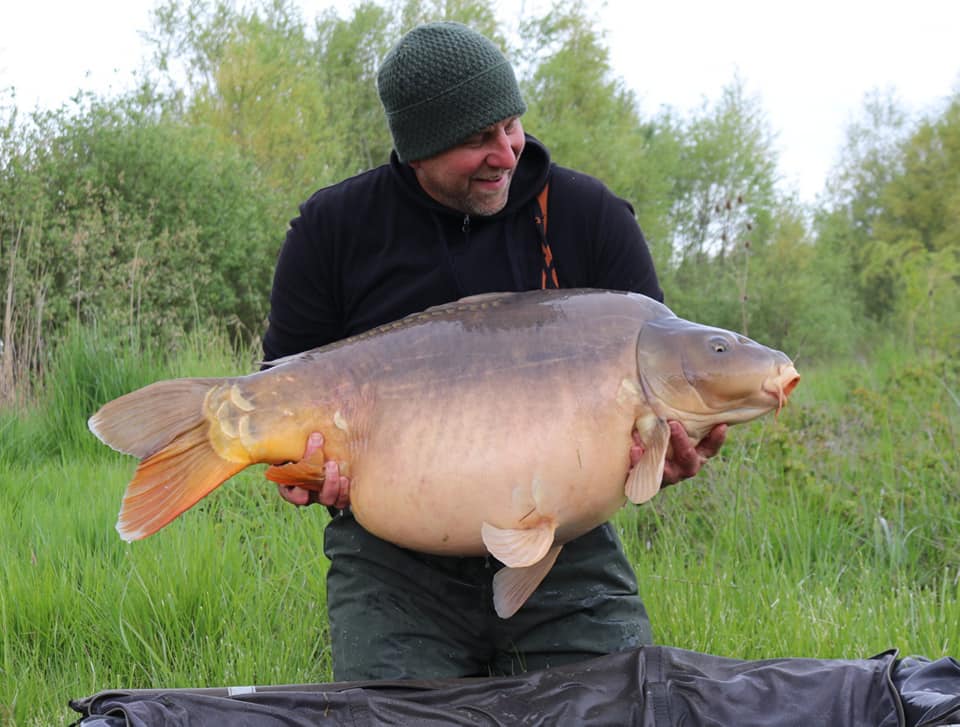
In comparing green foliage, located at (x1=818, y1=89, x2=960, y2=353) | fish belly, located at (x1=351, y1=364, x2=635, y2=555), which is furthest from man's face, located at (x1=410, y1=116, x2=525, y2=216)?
green foliage, located at (x1=818, y1=89, x2=960, y2=353)

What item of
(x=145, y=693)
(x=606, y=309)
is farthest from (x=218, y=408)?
(x=606, y=309)

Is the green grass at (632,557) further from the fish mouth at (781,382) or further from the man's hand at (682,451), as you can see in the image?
the fish mouth at (781,382)

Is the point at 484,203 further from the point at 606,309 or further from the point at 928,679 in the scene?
the point at 928,679

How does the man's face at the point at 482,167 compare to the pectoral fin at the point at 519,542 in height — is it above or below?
above

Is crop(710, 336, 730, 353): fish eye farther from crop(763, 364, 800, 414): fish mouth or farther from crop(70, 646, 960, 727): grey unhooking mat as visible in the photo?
crop(70, 646, 960, 727): grey unhooking mat

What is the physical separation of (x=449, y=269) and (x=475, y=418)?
0.47m

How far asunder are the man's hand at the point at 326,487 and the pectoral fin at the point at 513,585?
268mm

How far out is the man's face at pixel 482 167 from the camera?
73.7 inches

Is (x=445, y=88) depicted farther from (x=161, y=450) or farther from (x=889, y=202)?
(x=889, y=202)

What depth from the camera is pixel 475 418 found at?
156 cm

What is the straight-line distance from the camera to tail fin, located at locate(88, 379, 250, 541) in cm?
149

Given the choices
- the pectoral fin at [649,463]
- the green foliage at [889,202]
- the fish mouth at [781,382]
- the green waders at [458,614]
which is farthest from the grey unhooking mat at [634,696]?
the green foliage at [889,202]

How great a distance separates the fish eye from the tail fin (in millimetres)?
696

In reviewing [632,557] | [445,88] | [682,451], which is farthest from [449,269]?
[632,557]
